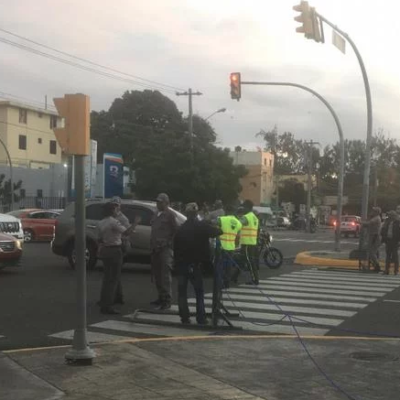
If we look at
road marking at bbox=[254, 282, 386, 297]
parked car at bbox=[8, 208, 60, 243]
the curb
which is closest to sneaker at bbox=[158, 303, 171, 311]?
road marking at bbox=[254, 282, 386, 297]

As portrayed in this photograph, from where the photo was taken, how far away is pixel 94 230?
16.0 metres

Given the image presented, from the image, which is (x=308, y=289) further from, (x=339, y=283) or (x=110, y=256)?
(x=110, y=256)

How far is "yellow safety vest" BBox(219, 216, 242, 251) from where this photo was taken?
12.9m

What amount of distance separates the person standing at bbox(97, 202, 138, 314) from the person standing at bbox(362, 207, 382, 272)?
9.26 metres

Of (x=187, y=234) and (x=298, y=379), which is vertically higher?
(x=187, y=234)

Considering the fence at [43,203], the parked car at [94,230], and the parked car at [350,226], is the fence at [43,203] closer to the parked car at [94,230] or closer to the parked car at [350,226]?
the parked car at [350,226]

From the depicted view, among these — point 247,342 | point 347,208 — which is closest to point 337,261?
point 247,342

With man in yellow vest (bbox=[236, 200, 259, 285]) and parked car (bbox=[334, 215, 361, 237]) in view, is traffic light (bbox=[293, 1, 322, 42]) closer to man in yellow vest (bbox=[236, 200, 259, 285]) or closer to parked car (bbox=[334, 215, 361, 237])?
man in yellow vest (bbox=[236, 200, 259, 285])

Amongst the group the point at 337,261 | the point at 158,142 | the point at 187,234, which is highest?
the point at 158,142

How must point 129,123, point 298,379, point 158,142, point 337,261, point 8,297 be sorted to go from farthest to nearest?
1. point 129,123
2. point 158,142
3. point 337,261
4. point 8,297
5. point 298,379

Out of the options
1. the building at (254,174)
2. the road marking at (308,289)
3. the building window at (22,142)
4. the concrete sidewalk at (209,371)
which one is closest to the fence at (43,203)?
the building window at (22,142)

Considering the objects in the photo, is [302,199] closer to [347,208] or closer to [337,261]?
[347,208]

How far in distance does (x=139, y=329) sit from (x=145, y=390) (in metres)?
3.09

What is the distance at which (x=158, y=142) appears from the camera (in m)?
45.3
